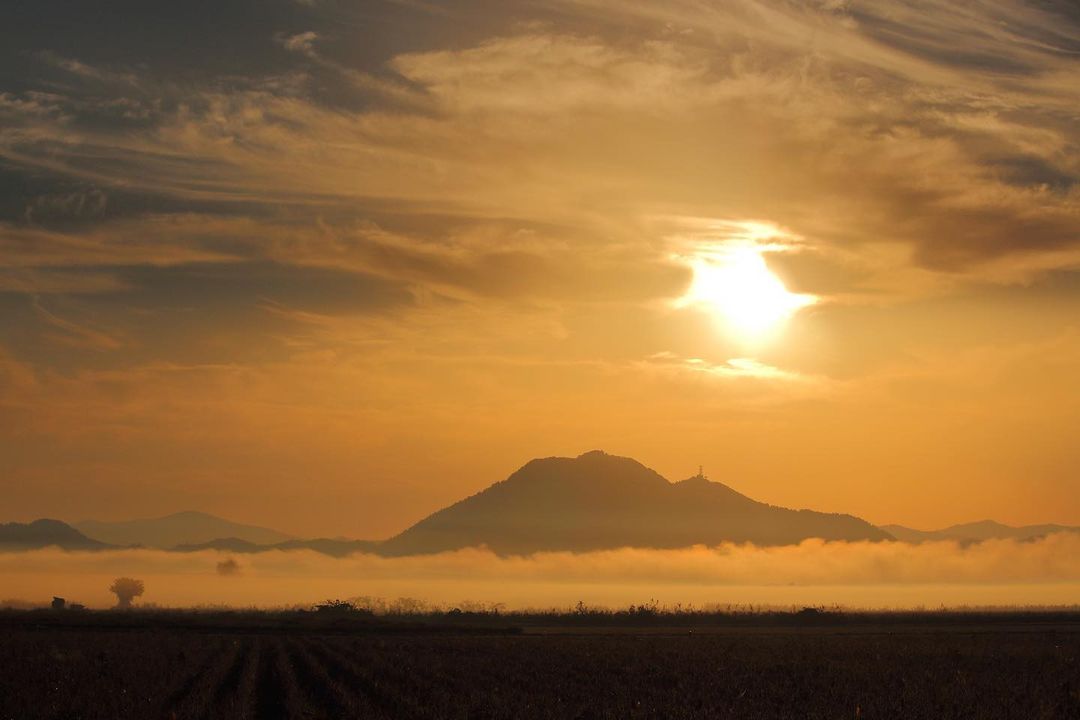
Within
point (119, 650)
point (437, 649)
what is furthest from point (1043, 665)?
point (119, 650)

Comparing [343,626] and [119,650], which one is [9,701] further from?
[343,626]

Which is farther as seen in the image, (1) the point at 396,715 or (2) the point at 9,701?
(2) the point at 9,701

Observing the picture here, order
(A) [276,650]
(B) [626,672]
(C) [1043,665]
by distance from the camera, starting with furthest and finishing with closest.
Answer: (A) [276,650], (C) [1043,665], (B) [626,672]

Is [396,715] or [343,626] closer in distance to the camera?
[396,715]

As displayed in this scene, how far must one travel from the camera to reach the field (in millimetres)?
41375

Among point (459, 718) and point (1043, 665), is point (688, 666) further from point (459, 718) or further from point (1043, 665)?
point (459, 718)

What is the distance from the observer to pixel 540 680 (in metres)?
52.2

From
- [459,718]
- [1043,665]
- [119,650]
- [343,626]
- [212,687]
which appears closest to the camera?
[459,718]

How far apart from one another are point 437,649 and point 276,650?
36.8ft

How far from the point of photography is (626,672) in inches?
2244

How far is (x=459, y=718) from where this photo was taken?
124 ft

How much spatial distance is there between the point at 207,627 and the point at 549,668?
282 ft

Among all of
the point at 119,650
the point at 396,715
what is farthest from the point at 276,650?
the point at 396,715

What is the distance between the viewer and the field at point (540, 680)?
4138cm
